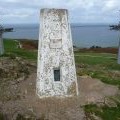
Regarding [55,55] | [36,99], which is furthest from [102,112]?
[55,55]

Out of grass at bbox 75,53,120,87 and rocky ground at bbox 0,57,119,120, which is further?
grass at bbox 75,53,120,87

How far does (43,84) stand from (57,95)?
1061 millimetres

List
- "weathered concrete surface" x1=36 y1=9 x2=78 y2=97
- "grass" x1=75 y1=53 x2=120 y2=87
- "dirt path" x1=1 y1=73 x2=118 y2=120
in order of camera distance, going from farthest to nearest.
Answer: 1. "grass" x1=75 y1=53 x2=120 y2=87
2. "weathered concrete surface" x1=36 y1=9 x2=78 y2=97
3. "dirt path" x1=1 y1=73 x2=118 y2=120

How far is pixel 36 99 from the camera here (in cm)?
2323

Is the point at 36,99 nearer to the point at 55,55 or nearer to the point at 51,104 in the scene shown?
the point at 51,104

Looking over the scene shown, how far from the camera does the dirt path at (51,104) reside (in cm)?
2145

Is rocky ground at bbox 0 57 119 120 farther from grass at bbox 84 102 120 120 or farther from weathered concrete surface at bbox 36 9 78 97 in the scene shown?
weathered concrete surface at bbox 36 9 78 97

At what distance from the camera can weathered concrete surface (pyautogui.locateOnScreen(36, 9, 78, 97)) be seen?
23.0 meters

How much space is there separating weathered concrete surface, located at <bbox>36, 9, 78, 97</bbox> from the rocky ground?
2.14ft

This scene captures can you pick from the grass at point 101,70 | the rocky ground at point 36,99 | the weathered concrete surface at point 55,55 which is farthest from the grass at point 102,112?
the grass at point 101,70

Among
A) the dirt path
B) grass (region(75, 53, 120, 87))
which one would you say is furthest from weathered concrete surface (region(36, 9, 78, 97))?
grass (region(75, 53, 120, 87))

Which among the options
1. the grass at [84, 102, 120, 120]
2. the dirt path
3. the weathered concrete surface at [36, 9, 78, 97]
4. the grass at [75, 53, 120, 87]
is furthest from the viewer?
the grass at [75, 53, 120, 87]

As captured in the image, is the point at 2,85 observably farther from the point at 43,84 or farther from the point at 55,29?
the point at 55,29

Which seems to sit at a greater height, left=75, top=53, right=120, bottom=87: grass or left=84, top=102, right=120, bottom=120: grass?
left=75, top=53, right=120, bottom=87: grass
